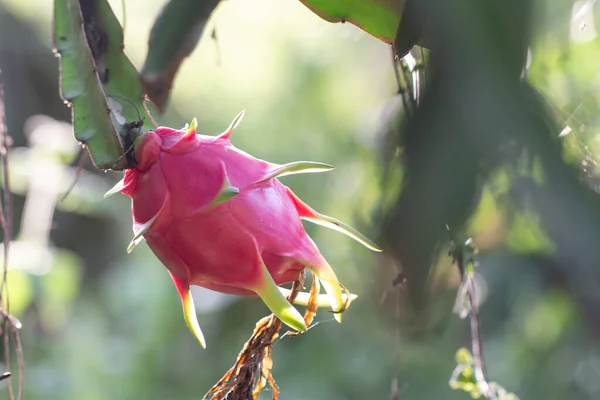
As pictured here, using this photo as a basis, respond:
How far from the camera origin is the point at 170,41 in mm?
542

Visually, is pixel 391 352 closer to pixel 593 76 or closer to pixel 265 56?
pixel 593 76

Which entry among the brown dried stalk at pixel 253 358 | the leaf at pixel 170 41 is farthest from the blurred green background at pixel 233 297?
the brown dried stalk at pixel 253 358

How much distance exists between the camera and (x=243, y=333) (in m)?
1.87

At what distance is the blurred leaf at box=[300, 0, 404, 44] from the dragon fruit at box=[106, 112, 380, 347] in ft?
0.32

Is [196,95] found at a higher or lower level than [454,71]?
lower

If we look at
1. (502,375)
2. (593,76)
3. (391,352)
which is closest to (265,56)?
(391,352)

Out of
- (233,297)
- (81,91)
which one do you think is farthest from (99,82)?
(233,297)

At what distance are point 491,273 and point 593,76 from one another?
1.92 ft

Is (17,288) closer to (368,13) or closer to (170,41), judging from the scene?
(170,41)

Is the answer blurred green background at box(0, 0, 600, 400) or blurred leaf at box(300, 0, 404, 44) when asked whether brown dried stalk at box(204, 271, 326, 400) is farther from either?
blurred green background at box(0, 0, 600, 400)

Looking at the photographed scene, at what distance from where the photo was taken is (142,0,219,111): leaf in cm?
52

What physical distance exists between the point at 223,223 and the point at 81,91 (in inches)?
Result: 6.2

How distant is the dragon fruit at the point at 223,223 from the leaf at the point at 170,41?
0.12 meters

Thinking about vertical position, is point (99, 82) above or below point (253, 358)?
above
